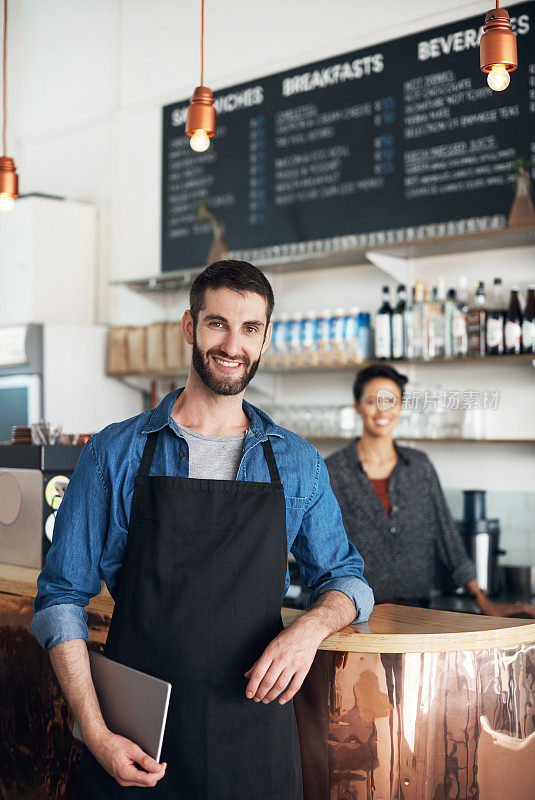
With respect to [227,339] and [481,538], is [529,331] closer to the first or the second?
[481,538]

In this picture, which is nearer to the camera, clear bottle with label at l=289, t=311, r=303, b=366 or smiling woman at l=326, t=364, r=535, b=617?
smiling woman at l=326, t=364, r=535, b=617

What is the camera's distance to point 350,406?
4.16m

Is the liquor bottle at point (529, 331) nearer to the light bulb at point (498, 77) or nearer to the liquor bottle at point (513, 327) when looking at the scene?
the liquor bottle at point (513, 327)

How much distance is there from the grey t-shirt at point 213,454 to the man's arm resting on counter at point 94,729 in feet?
1.27

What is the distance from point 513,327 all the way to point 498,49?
151 centimetres

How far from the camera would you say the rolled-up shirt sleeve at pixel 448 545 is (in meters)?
3.13

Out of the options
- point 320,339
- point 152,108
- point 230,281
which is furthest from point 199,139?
point 152,108

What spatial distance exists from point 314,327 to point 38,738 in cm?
241

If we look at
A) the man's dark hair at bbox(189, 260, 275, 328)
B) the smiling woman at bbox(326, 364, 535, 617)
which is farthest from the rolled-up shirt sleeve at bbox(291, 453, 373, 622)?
the smiling woman at bbox(326, 364, 535, 617)

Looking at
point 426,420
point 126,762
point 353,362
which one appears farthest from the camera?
point 353,362

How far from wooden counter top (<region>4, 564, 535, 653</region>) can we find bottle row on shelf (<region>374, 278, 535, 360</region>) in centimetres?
177

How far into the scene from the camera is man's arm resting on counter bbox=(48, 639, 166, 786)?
1.52m

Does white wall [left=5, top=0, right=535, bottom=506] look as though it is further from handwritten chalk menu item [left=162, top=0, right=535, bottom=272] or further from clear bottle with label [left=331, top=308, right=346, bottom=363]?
clear bottle with label [left=331, top=308, right=346, bottom=363]

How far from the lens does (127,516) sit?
1.65m
